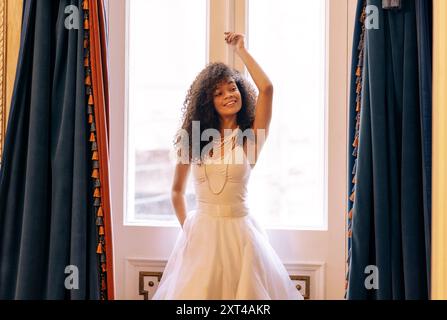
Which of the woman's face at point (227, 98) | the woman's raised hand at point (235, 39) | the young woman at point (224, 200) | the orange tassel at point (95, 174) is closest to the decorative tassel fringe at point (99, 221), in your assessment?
the orange tassel at point (95, 174)

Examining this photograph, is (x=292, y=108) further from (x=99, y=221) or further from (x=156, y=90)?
(x=99, y=221)

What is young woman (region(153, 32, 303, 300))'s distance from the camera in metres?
1.68

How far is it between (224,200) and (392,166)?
59 cm

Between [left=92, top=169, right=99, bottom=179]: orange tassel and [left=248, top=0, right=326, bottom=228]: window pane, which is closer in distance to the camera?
[left=92, top=169, right=99, bottom=179]: orange tassel

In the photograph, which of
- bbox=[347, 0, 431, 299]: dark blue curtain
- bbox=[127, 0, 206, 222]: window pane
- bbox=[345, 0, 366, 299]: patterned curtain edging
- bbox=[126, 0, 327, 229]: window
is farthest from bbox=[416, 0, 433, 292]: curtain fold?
bbox=[127, 0, 206, 222]: window pane

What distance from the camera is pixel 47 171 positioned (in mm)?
1821

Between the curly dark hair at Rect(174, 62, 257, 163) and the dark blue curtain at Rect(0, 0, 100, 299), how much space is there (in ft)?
1.28

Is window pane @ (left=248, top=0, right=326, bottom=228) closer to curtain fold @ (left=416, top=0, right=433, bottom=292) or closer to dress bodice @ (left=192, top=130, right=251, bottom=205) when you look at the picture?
dress bodice @ (left=192, top=130, right=251, bottom=205)

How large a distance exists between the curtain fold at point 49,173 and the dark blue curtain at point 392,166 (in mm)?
961

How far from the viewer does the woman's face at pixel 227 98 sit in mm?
1794

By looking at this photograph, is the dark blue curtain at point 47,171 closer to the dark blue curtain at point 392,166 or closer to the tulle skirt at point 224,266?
the tulle skirt at point 224,266

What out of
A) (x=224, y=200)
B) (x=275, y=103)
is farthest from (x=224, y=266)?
(x=275, y=103)

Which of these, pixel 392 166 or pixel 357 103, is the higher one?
pixel 357 103
